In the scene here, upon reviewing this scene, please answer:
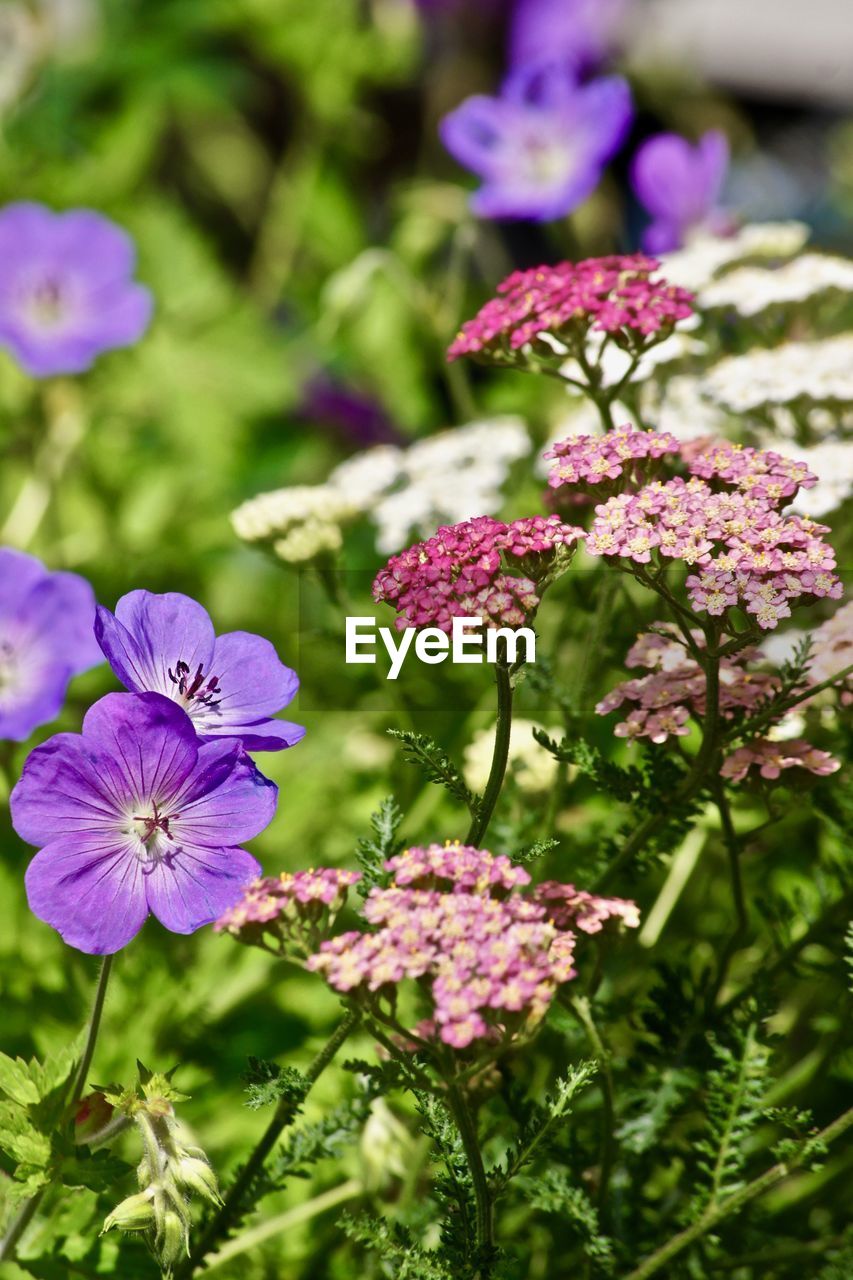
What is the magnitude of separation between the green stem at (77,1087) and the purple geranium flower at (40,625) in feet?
1.32

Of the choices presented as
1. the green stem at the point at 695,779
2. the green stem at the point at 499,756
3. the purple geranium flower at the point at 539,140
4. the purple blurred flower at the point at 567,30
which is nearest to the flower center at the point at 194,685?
the green stem at the point at 499,756

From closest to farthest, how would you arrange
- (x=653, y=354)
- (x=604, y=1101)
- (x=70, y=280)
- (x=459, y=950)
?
(x=459, y=950)
(x=604, y=1101)
(x=653, y=354)
(x=70, y=280)

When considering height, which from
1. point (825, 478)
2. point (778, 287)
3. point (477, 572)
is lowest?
point (477, 572)

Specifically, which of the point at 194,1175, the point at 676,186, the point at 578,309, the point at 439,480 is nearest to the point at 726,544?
the point at 578,309

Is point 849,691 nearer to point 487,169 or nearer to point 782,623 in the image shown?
point 782,623

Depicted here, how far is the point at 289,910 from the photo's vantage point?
848mm

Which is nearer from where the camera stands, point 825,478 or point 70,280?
point 825,478

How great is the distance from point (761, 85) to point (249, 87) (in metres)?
1.67

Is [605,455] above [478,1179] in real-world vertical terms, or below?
above

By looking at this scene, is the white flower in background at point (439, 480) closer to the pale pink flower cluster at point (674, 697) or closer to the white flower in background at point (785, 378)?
the white flower in background at point (785, 378)

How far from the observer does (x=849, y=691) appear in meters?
1.01

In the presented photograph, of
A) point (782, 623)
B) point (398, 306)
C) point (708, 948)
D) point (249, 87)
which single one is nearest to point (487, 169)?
point (398, 306)

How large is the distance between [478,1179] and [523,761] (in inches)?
18.8

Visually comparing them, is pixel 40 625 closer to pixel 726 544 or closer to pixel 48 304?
pixel 726 544
